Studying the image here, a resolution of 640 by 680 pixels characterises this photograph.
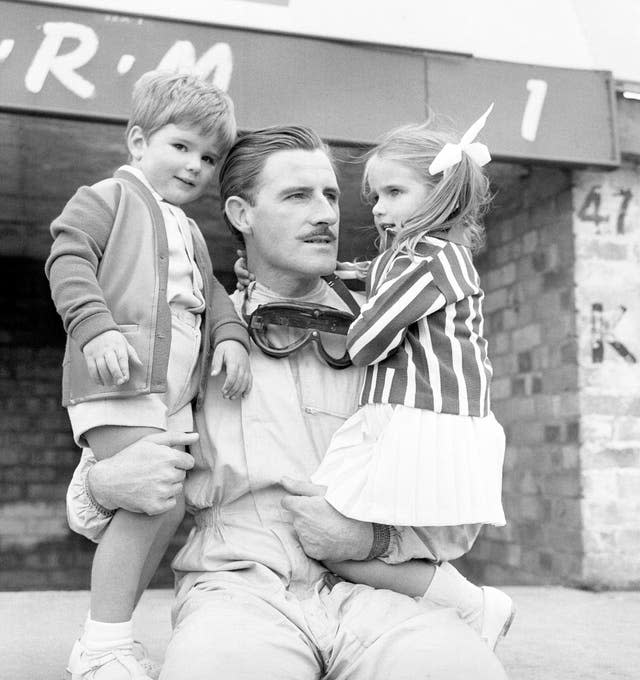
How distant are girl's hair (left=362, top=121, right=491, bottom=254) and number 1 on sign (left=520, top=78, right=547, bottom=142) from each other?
2.84 m

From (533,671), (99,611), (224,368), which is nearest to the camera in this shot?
(99,611)

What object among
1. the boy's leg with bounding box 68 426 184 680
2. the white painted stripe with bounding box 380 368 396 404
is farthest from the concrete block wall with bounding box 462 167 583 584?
the boy's leg with bounding box 68 426 184 680

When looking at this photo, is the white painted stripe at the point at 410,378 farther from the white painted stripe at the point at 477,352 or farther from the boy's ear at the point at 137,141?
the boy's ear at the point at 137,141

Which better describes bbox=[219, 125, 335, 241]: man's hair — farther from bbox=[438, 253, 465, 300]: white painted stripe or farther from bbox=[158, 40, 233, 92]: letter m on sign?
bbox=[158, 40, 233, 92]: letter m on sign

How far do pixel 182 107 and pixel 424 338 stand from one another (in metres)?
0.73

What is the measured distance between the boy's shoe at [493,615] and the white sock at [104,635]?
0.69 metres

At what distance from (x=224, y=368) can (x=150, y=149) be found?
54cm

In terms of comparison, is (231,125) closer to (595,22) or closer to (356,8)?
→ (356,8)

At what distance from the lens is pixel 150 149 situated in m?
2.04

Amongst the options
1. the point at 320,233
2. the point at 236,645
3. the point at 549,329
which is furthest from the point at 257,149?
the point at 549,329

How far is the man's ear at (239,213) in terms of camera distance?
6.93 feet

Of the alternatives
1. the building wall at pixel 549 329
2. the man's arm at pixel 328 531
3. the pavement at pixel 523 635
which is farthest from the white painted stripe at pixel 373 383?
the building wall at pixel 549 329

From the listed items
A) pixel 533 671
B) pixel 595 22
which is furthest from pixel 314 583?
pixel 595 22

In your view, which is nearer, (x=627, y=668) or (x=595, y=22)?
(x=627, y=668)
